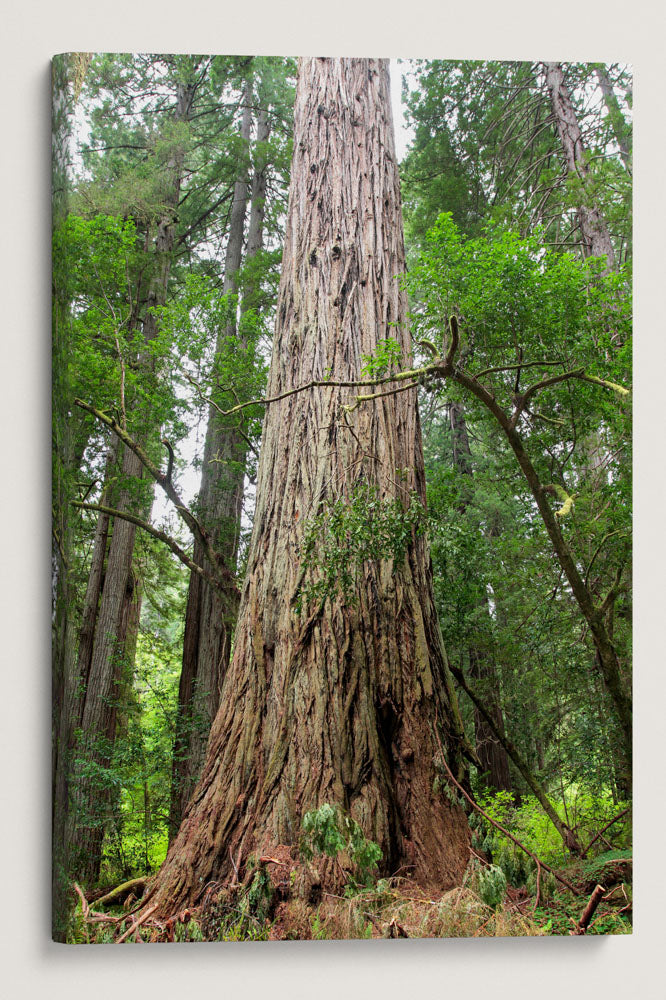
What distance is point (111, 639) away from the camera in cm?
260

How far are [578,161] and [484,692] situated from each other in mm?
2327

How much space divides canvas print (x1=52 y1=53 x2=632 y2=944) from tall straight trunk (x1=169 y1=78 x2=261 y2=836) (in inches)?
0.4

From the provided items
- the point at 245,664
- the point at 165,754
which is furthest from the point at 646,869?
the point at 165,754

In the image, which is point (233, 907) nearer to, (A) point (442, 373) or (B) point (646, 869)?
(B) point (646, 869)

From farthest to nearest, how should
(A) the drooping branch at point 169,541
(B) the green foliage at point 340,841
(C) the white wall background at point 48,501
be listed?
(A) the drooping branch at point 169,541 → (C) the white wall background at point 48,501 → (B) the green foliage at point 340,841

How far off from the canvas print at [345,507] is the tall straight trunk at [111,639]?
0.04 feet

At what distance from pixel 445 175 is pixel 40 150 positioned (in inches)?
69.1

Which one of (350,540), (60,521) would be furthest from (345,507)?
(60,521)

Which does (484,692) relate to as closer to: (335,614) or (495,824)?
(495,824)

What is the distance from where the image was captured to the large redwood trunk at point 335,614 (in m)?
2.20

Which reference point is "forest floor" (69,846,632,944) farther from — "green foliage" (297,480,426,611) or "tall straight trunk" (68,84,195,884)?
"green foliage" (297,480,426,611)

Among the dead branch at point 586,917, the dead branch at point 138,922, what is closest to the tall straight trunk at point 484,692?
the dead branch at point 586,917

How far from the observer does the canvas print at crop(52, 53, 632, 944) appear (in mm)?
2230

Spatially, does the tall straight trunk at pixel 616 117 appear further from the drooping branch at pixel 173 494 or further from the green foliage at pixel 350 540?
the drooping branch at pixel 173 494
